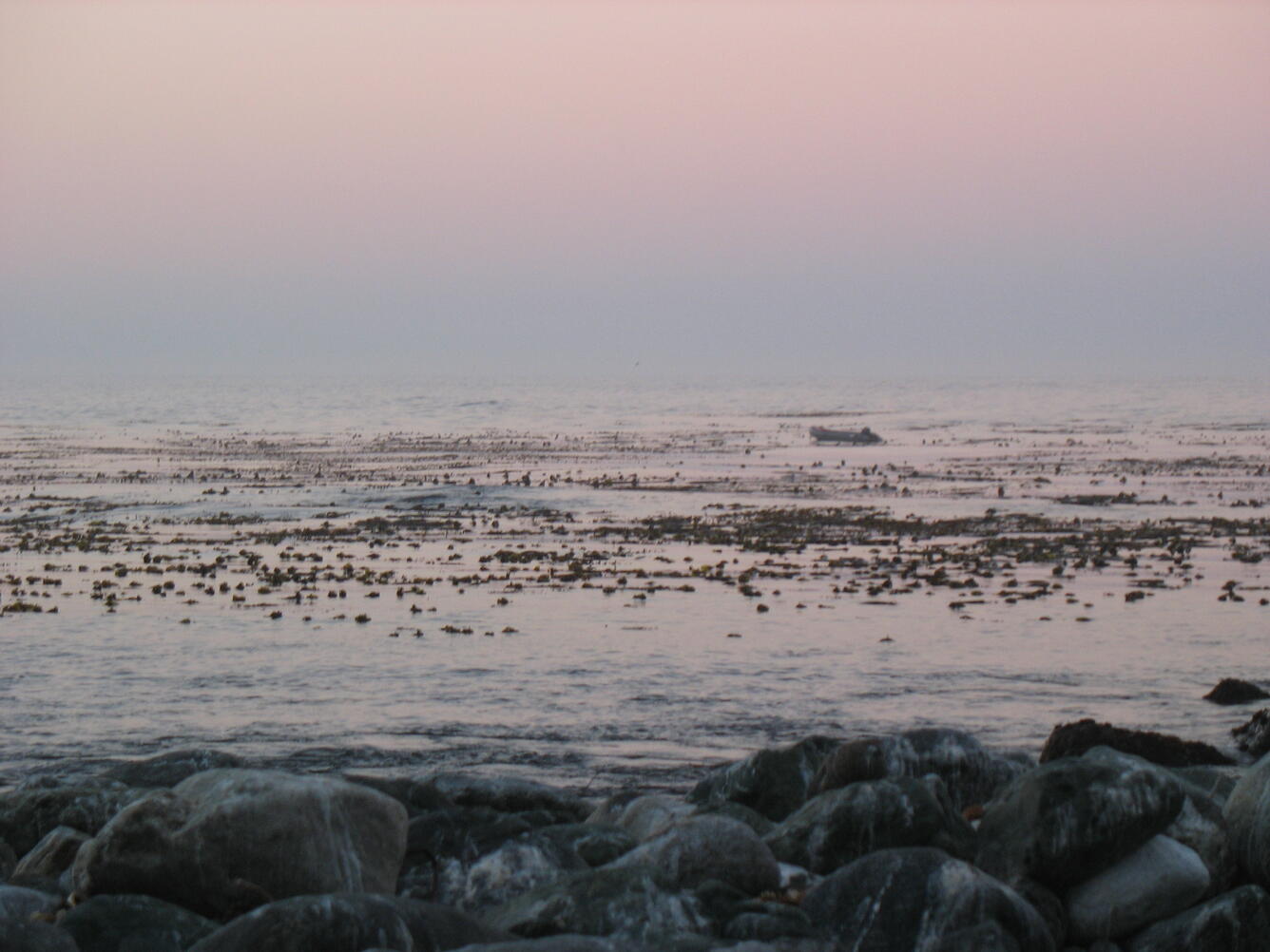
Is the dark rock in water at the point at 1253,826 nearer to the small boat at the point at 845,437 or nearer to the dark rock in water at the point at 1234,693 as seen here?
the dark rock in water at the point at 1234,693

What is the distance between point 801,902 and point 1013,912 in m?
1.14

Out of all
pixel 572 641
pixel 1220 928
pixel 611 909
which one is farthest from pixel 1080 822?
pixel 572 641

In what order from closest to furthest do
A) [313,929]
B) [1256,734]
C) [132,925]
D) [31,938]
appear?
[313,929]
[31,938]
[132,925]
[1256,734]

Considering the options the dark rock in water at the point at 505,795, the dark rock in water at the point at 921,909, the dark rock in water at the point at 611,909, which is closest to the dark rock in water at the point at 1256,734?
the dark rock in water at the point at 505,795

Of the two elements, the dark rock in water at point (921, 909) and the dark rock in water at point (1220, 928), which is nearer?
the dark rock in water at point (921, 909)

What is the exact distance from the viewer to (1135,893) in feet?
28.8

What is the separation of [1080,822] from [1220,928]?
950 millimetres

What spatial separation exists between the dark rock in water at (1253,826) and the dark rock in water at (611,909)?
11.8ft

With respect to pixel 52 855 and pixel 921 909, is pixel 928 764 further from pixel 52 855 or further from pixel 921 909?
pixel 52 855

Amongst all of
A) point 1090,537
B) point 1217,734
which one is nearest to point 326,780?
point 1217,734

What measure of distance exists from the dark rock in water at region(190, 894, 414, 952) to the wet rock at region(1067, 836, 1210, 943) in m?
4.17

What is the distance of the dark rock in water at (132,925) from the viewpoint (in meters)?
7.52

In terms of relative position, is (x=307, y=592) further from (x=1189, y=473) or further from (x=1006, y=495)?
(x=1189, y=473)

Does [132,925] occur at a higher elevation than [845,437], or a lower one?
lower
